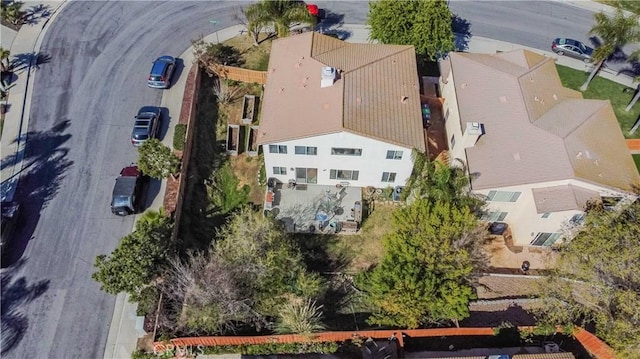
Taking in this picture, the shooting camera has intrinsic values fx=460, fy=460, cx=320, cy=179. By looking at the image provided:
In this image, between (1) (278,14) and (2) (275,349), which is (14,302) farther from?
(1) (278,14)

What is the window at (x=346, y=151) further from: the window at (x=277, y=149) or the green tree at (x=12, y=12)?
the green tree at (x=12, y=12)

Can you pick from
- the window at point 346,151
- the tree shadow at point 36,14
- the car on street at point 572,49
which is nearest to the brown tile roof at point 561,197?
the window at point 346,151

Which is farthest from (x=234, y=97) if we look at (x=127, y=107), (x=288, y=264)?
(x=288, y=264)

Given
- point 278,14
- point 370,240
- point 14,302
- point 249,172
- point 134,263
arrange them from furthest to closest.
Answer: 1. point 278,14
2. point 249,172
3. point 370,240
4. point 14,302
5. point 134,263

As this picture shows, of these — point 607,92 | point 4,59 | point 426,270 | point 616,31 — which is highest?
point 616,31

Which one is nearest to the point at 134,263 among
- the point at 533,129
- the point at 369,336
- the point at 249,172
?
the point at 249,172

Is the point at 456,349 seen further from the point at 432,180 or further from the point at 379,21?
the point at 379,21
